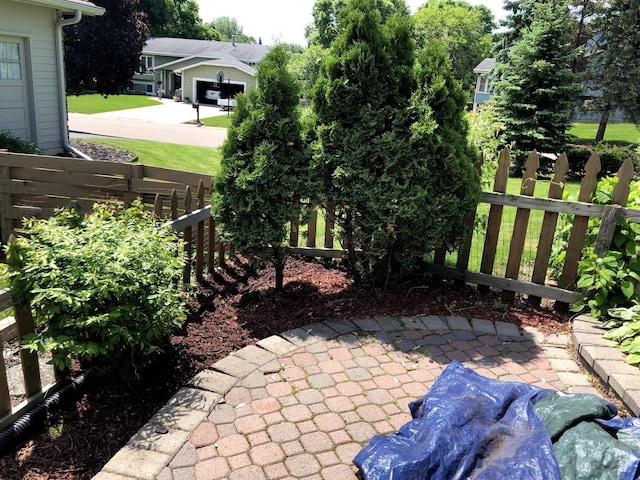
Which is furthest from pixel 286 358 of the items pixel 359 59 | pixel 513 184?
pixel 513 184

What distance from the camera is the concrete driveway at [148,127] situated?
65.4ft

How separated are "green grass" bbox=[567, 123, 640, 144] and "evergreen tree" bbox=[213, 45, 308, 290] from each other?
1137 inches

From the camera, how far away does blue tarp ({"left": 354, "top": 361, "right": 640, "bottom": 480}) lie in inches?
85.4

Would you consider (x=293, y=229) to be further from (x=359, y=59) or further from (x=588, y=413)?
(x=588, y=413)

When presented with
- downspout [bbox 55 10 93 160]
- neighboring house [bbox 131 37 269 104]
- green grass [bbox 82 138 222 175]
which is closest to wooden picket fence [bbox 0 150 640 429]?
downspout [bbox 55 10 93 160]

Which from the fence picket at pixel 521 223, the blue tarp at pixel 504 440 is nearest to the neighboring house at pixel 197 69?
the fence picket at pixel 521 223

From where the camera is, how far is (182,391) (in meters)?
3.11

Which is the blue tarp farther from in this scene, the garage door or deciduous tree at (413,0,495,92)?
deciduous tree at (413,0,495,92)

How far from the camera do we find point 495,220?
4711 mm

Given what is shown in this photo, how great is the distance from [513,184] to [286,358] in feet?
37.5

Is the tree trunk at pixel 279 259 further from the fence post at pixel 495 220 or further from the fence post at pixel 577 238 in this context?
the fence post at pixel 577 238

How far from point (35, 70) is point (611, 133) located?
1379 inches

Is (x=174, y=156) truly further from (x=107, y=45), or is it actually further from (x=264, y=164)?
(x=264, y=164)

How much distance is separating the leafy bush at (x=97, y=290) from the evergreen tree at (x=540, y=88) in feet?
46.6
